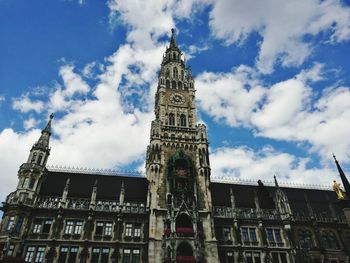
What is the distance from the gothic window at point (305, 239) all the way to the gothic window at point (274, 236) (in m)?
3.57

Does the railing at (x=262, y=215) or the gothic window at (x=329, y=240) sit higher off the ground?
the railing at (x=262, y=215)

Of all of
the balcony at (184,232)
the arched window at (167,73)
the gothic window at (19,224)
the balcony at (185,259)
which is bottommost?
the balcony at (185,259)

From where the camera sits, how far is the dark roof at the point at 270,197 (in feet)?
163

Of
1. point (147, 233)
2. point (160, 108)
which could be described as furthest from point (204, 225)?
point (160, 108)

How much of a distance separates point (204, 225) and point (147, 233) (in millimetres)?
8487

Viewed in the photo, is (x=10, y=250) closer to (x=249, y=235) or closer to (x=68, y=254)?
(x=68, y=254)

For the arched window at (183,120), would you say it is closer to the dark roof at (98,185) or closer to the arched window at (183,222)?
the dark roof at (98,185)

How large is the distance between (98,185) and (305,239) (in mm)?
35436

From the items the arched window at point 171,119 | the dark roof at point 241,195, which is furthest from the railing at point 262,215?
the arched window at point 171,119

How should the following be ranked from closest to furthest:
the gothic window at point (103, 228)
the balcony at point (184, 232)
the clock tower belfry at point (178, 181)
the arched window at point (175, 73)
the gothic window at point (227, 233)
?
the clock tower belfry at point (178, 181) < the balcony at point (184, 232) < the gothic window at point (103, 228) < the gothic window at point (227, 233) < the arched window at point (175, 73)

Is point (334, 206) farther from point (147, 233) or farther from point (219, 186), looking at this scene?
point (147, 233)

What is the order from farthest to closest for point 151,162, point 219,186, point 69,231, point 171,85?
point 171,85, point 219,186, point 151,162, point 69,231

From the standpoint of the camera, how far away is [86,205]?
140 feet

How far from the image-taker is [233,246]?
43188 mm
